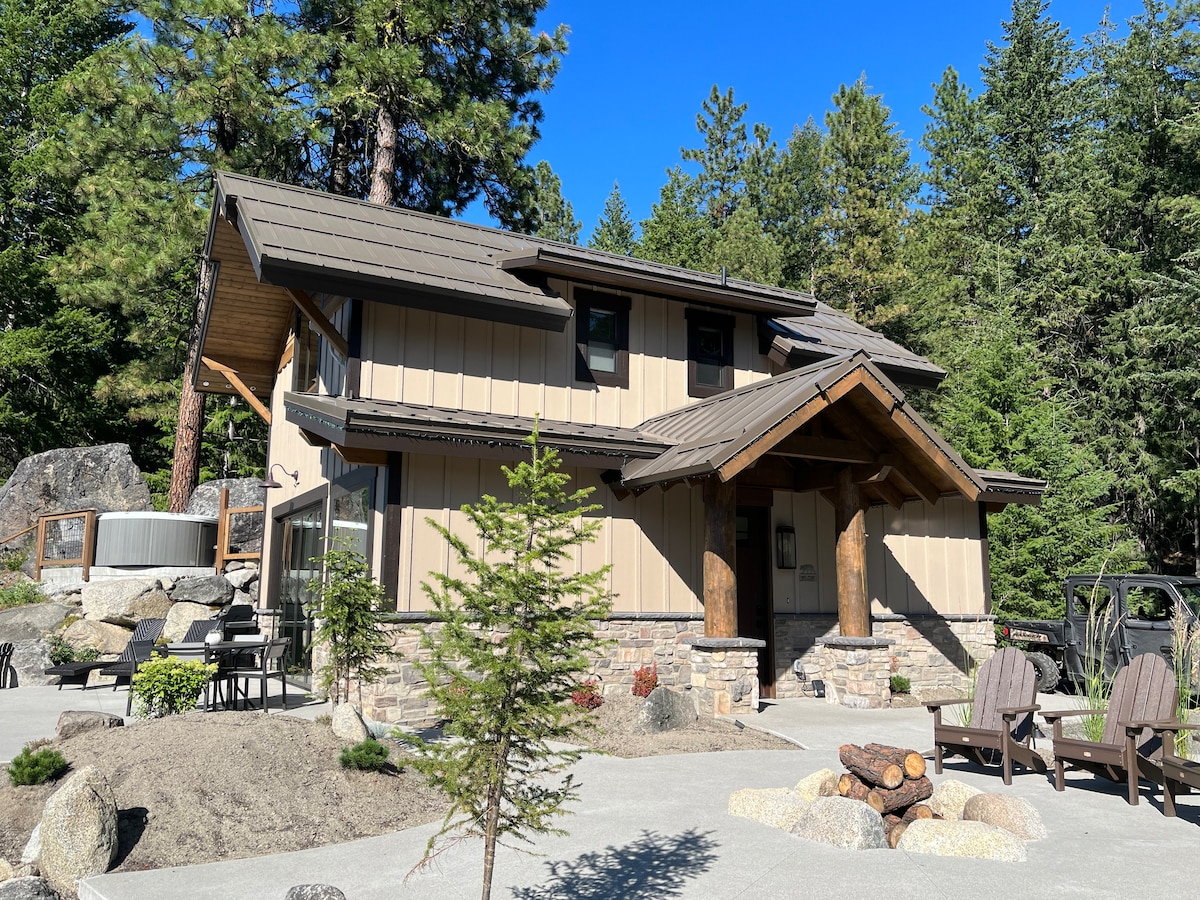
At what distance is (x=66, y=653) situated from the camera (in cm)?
1492

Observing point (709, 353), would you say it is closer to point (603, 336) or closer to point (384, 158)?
point (603, 336)

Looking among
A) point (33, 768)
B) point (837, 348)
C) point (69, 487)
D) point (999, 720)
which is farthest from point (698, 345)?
point (69, 487)

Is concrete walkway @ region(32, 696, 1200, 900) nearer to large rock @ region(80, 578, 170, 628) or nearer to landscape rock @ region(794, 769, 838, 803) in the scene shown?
landscape rock @ region(794, 769, 838, 803)

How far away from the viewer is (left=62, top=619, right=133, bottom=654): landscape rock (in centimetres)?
1597

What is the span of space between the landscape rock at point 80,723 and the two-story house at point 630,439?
8.76ft

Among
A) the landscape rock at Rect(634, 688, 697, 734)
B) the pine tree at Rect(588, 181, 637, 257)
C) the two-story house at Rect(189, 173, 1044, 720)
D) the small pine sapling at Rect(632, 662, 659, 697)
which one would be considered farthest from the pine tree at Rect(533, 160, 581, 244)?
the landscape rock at Rect(634, 688, 697, 734)

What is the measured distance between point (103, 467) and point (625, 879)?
68.9 ft

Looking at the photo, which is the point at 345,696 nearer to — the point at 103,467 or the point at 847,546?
the point at 847,546

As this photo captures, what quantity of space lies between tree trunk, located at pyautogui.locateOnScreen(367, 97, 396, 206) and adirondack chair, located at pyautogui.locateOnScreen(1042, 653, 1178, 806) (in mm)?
20438

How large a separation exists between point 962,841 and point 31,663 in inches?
540

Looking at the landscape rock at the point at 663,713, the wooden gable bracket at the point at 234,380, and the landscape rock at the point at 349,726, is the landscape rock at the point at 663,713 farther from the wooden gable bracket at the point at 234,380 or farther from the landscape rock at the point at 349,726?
the wooden gable bracket at the point at 234,380

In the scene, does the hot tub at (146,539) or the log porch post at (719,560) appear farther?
the hot tub at (146,539)

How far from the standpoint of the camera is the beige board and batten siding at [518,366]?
462 inches

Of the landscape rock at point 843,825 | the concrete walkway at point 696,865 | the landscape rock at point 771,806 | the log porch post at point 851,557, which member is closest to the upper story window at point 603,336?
the log porch post at point 851,557
